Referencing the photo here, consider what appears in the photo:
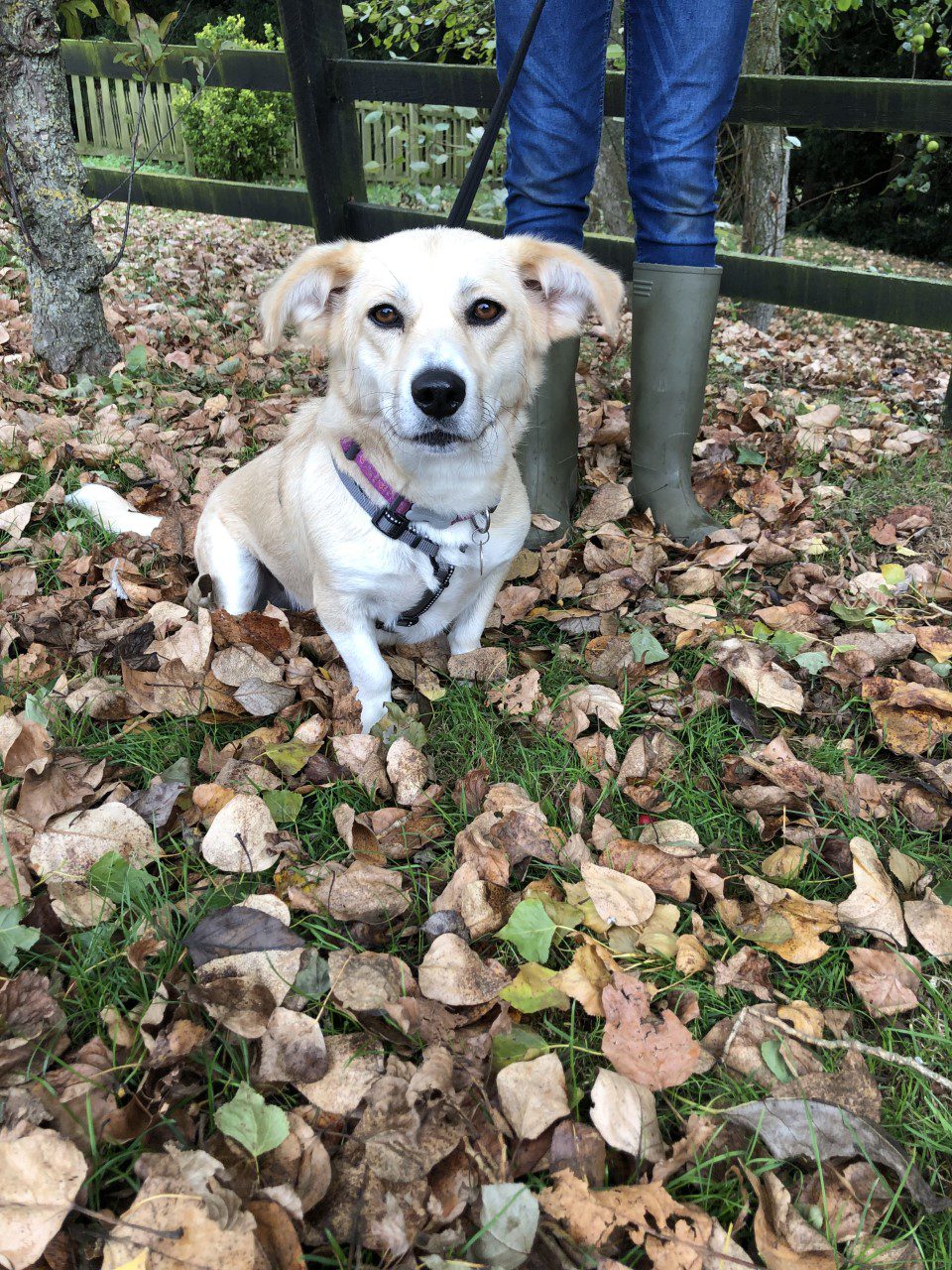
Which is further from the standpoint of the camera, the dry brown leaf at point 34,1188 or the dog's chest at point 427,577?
the dog's chest at point 427,577

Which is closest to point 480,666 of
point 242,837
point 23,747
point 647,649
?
point 647,649

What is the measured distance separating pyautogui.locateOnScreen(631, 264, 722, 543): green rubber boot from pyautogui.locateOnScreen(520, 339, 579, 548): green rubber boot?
Answer: 236mm

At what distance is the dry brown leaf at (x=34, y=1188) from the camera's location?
3.19ft

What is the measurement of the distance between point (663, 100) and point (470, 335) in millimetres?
1157

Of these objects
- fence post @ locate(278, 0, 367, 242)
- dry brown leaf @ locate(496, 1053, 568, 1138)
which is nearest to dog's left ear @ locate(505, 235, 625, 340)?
dry brown leaf @ locate(496, 1053, 568, 1138)

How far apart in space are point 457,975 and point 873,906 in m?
0.79

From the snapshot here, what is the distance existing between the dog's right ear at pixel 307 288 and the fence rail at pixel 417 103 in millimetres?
2245

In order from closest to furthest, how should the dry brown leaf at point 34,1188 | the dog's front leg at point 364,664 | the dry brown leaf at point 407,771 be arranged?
the dry brown leaf at point 34,1188 < the dry brown leaf at point 407,771 < the dog's front leg at point 364,664

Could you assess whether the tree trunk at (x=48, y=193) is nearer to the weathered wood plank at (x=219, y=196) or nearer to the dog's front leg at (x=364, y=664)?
the weathered wood plank at (x=219, y=196)

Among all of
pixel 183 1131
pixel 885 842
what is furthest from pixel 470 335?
pixel 183 1131

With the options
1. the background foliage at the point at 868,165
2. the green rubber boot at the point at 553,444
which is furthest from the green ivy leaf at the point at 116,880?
the background foliage at the point at 868,165

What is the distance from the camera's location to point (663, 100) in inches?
96.0

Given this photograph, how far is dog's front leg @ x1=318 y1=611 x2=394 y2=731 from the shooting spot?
6.81ft

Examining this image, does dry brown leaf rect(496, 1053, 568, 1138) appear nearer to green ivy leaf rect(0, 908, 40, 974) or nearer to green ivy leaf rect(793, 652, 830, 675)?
green ivy leaf rect(0, 908, 40, 974)
